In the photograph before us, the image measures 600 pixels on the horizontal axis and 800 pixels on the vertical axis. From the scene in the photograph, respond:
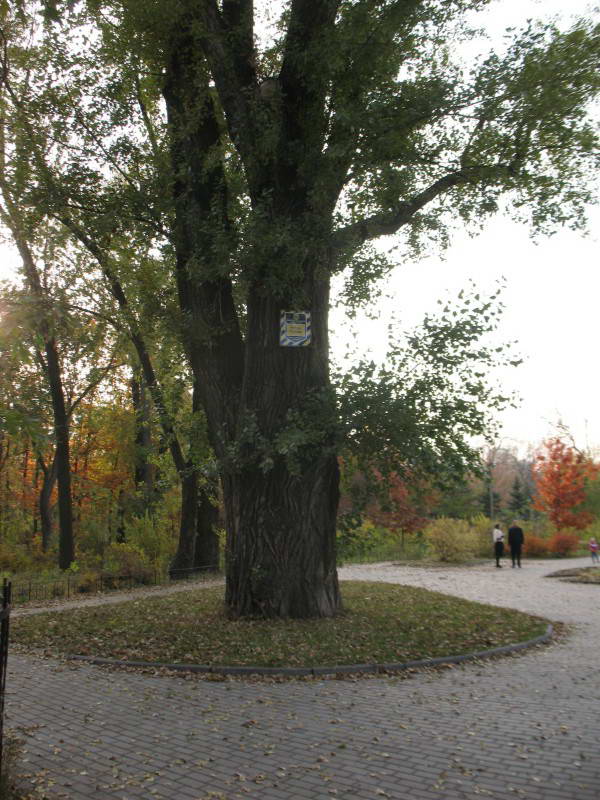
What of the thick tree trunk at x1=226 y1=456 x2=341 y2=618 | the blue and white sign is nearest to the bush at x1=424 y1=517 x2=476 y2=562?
the thick tree trunk at x1=226 y1=456 x2=341 y2=618

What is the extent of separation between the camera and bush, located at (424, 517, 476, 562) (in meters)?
26.2

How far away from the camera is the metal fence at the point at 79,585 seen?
16.2 meters

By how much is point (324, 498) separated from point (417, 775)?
640 centimetres

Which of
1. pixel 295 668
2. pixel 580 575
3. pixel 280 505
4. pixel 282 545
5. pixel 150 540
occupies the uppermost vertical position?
pixel 280 505

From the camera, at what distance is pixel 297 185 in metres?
11.2

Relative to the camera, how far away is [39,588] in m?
16.8

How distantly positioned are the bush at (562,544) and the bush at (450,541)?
5423 mm

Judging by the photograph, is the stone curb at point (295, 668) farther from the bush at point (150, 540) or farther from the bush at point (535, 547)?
the bush at point (535, 547)

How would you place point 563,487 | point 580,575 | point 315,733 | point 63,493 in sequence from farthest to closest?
point 563,487
point 580,575
point 63,493
point 315,733

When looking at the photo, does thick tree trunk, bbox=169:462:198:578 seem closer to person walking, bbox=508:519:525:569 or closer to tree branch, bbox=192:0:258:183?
tree branch, bbox=192:0:258:183

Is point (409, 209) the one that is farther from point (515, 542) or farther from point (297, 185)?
point (515, 542)

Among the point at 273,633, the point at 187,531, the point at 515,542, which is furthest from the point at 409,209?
the point at 515,542

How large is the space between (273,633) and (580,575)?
14.0 metres

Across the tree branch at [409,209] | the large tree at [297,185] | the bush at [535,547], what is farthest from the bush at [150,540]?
the bush at [535,547]
